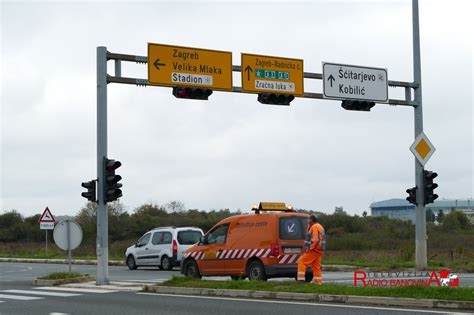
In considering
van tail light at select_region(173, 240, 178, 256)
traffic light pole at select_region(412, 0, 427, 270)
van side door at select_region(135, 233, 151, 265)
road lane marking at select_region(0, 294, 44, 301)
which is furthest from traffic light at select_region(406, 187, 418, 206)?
road lane marking at select_region(0, 294, 44, 301)

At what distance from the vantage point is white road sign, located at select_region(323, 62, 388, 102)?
87.2 feet

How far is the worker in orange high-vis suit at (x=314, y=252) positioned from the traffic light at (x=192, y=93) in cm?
719

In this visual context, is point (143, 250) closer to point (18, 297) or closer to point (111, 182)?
point (111, 182)

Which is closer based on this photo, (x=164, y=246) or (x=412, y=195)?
(x=412, y=195)

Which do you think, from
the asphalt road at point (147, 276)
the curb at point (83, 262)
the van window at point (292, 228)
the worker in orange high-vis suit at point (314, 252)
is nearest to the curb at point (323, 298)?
the worker in orange high-vis suit at point (314, 252)

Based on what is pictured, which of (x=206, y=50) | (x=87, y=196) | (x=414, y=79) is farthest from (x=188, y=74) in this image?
(x=414, y=79)

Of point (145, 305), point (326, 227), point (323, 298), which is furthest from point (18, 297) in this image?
point (326, 227)

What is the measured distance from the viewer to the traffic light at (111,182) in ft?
71.2

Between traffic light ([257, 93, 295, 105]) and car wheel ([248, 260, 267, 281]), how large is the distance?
654 cm

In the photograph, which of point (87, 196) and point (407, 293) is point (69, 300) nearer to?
point (87, 196)

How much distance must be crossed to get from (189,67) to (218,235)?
17.0 ft

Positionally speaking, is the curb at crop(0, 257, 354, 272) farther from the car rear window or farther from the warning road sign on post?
the car rear window

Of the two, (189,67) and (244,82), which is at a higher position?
(189,67)

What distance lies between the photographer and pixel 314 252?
1811 centimetres
